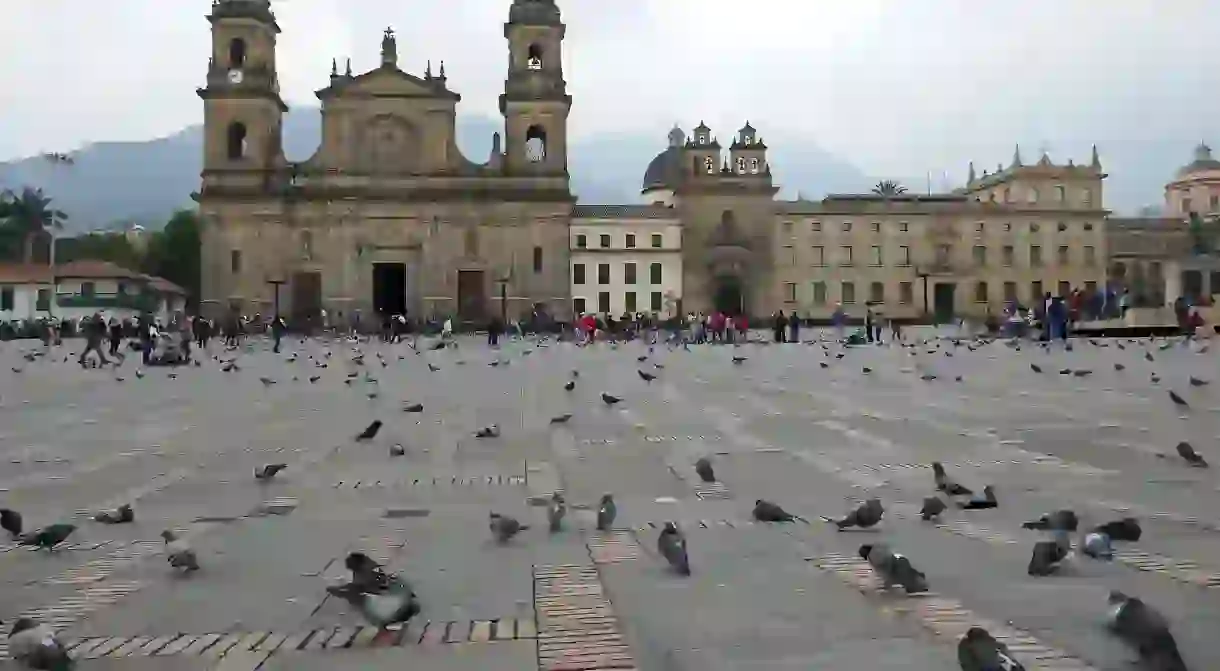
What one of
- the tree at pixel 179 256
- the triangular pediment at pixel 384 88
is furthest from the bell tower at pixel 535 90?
the tree at pixel 179 256

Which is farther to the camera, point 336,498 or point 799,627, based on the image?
point 336,498

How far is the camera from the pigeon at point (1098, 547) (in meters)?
4.50

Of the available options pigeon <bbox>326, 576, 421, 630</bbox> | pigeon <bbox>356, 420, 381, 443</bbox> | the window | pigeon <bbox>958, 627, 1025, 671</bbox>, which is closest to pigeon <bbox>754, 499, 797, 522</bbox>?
pigeon <bbox>326, 576, 421, 630</bbox>

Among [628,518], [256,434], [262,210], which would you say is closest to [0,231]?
[262,210]

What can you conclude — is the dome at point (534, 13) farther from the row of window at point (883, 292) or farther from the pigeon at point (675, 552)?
the pigeon at point (675, 552)

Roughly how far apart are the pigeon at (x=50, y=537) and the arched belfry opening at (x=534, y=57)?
174ft

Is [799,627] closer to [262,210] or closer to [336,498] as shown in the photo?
[336,498]

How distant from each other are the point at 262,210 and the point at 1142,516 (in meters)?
54.5

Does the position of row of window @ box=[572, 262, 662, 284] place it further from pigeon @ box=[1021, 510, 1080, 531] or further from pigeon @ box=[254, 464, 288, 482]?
pigeon @ box=[1021, 510, 1080, 531]

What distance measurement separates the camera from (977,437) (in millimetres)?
8992

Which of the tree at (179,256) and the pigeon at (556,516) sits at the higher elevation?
the tree at (179,256)

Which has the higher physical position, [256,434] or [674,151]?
[674,151]

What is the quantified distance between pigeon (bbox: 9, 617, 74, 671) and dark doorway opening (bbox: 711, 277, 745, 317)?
63.5m

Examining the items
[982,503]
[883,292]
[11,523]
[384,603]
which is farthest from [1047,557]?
[883,292]
